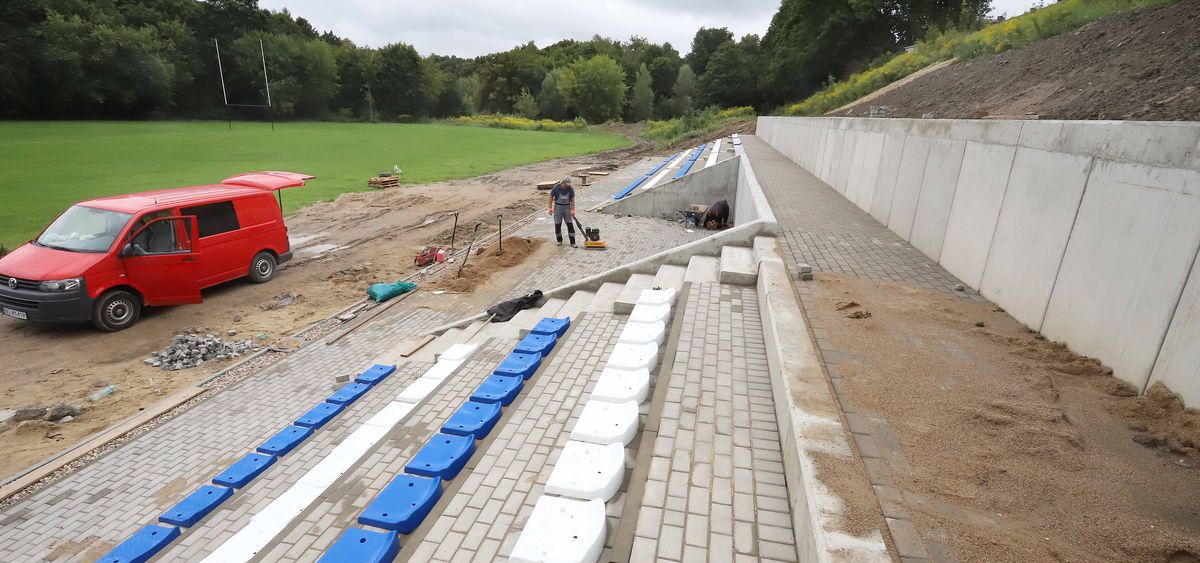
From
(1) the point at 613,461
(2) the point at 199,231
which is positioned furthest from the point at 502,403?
(2) the point at 199,231

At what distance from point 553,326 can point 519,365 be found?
1.35 metres

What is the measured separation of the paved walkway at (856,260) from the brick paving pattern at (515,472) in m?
1.66

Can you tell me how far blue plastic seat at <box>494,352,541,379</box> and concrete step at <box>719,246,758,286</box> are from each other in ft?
10.2

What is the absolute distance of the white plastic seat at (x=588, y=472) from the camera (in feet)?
11.8

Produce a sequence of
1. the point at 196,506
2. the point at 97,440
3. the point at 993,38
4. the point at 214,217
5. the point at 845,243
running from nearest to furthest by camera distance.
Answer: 1. the point at 196,506
2. the point at 97,440
3. the point at 845,243
4. the point at 214,217
5. the point at 993,38

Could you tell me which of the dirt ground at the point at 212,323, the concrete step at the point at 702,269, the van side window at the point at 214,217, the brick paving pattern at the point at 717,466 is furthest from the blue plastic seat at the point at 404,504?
the van side window at the point at 214,217

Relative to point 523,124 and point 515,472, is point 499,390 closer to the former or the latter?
point 515,472

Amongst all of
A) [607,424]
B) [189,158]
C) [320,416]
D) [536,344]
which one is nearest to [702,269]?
[536,344]

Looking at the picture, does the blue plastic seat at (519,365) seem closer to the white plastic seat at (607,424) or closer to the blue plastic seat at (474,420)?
the blue plastic seat at (474,420)

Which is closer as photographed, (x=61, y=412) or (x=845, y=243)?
(x=61, y=412)

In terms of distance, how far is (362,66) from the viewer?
280 ft

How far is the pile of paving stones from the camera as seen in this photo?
8930mm

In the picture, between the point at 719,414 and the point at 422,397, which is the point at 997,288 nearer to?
the point at 719,414

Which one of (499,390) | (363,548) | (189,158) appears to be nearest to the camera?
(363,548)
